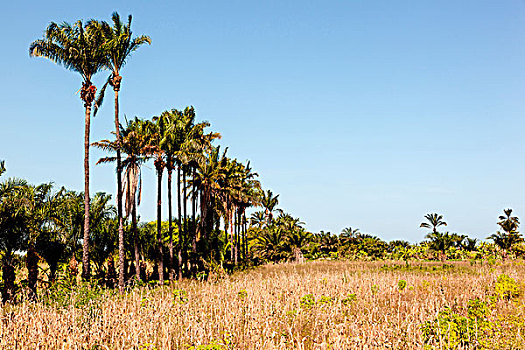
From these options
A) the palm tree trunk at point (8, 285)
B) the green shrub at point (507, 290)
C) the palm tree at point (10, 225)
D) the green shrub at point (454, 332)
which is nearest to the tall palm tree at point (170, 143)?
the palm tree at point (10, 225)

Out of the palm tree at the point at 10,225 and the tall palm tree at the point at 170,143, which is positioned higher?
the tall palm tree at the point at 170,143

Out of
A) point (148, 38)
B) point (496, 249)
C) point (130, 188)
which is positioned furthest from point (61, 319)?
point (496, 249)

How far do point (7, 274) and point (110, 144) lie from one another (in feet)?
36.7

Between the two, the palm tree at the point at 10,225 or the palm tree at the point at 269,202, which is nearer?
the palm tree at the point at 10,225

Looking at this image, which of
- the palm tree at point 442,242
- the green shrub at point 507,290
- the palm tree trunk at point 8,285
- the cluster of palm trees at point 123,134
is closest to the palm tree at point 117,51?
the cluster of palm trees at point 123,134

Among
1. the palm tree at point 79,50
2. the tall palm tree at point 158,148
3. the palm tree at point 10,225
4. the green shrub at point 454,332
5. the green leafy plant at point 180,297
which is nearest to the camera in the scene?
the green shrub at point 454,332

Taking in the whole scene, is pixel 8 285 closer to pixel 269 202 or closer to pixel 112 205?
pixel 112 205

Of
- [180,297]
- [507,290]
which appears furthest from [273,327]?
[507,290]

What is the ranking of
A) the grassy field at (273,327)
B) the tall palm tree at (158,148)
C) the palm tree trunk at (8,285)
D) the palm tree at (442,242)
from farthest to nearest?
1. the palm tree at (442,242)
2. the tall palm tree at (158,148)
3. the palm tree trunk at (8,285)
4. the grassy field at (273,327)

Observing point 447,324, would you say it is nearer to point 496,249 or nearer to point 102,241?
point 102,241

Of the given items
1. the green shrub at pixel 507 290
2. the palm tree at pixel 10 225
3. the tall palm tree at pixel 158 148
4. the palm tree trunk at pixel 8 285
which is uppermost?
A: the tall palm tree at pixel 158 148

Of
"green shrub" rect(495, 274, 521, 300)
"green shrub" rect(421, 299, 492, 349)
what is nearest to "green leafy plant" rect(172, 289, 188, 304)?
"green shrub" rect(421, 299, 492, 349)

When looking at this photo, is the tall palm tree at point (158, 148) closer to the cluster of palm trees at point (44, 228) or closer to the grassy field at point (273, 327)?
the cluster of palm trees at point (44, 228)

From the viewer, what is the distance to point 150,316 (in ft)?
33.4
